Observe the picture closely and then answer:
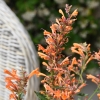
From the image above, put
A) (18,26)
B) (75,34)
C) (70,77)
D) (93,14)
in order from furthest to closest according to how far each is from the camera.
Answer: (93,14) → (75,34) → (18,26) → (70,77)

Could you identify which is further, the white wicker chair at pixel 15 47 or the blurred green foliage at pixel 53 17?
the blurred green foliage at pixel 53 17

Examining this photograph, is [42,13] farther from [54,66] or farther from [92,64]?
[54,66]

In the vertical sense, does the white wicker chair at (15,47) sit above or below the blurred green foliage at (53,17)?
below

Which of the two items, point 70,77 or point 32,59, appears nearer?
point 70,77

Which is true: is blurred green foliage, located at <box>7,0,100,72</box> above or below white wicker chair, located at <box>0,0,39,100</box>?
above

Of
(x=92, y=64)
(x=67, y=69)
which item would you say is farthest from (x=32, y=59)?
(x=92, y=64)
